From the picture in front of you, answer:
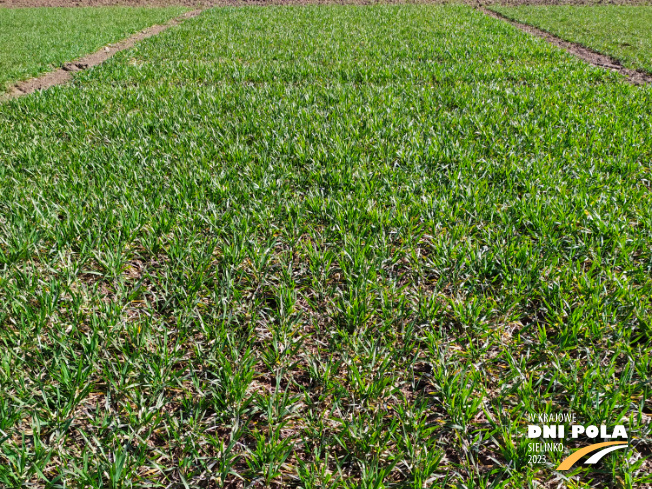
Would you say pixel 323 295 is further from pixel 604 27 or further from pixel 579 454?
pixel 604 27

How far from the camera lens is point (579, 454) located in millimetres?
1555

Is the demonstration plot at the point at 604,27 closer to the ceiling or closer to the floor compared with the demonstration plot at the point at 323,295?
closer to the ceiling

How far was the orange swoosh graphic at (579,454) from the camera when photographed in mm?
Result: 1525

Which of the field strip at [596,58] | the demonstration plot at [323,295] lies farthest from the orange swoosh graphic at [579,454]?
the field strip at [596,58]

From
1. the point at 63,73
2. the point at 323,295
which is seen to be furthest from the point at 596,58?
the point at 63,73

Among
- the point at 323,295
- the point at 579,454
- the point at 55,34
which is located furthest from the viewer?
the point at 55,34

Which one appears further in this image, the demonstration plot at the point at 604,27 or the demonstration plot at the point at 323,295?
the demonstration plot at the point at 604,27

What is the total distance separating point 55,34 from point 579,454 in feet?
57.9

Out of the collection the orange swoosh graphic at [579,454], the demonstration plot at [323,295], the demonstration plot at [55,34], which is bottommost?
the orange swoosh graphic at [579,454]

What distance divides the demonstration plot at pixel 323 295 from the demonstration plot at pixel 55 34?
5458 mm

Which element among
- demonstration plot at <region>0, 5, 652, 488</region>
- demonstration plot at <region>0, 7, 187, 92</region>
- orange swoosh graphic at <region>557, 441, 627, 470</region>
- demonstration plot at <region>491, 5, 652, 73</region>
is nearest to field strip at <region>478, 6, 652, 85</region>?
demonstration plot at <region>491, 5, 652, 73</region>

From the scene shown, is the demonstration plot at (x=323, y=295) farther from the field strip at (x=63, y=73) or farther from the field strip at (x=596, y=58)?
the field strip at (x=596, y=58)

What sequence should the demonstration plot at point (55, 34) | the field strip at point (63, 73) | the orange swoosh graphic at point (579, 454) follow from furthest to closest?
1. the demonstration plot at point (55, 34)
2. the field strip at point (63, 73)
3. the orange swoosh graphic at point (579, 454)

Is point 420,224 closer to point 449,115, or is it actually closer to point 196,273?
point 196,273
